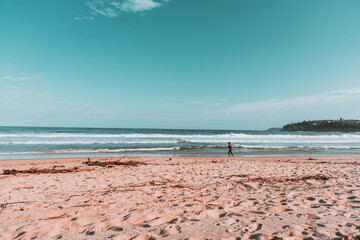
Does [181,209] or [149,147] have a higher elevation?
[181,209]

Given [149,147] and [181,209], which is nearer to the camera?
[181,209]

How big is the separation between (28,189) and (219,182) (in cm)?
589

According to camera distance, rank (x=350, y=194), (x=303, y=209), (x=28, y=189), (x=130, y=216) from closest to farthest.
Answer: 1. (x=130, y=216)
2. (x=303, y=209)
3. (x=350, y=194)
4. (x=28, y=189)

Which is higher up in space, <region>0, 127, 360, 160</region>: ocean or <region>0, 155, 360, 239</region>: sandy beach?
<region>0, 155, 360, 239</region>: sandy beach

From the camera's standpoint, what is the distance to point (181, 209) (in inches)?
169

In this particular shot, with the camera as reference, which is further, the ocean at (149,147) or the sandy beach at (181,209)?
the ocean at (149,147)

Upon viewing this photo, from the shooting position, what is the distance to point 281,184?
21.3ft

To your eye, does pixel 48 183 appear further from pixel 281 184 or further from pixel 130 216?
pixel 281 184

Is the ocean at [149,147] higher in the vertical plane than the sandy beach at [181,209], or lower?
lower

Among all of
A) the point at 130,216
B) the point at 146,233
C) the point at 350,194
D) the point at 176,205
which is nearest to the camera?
the point at 146,233

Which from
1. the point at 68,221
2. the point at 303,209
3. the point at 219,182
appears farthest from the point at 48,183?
the point at 303,209

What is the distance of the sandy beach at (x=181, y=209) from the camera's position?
325 cm

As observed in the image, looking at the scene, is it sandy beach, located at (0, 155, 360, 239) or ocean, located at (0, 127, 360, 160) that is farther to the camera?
ocean, located at (0, 127, 360, 160)

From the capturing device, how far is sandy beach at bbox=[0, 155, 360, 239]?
3.25 meters
